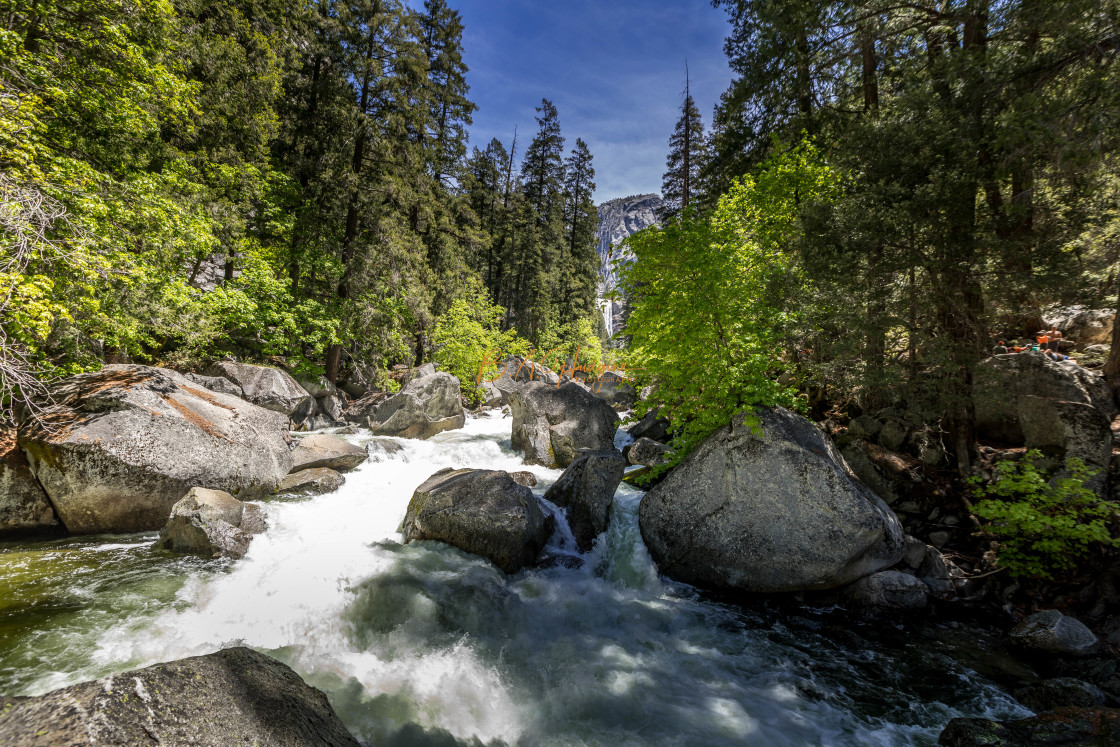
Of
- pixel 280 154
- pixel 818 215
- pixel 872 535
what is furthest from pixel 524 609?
pixel 280 154

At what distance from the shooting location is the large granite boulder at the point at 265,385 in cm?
1257

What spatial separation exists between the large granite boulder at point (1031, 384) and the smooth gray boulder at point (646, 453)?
5.96 m

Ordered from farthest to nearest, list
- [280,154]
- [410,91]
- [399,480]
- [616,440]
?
[280,154] < [410,91] < [616,440] < [399,480]

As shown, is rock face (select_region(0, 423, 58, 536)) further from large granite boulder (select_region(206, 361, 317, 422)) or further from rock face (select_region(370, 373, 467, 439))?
rock face (select_region(370, 373, 467, 439))

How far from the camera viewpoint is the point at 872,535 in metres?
6.21

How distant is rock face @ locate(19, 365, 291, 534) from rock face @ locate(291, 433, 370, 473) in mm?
1292

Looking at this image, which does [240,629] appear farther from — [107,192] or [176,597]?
[107,192]

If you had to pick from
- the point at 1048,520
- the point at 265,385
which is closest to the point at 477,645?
the point at 1048,520

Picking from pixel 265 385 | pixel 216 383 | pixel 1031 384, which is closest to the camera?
pixel 1031 384

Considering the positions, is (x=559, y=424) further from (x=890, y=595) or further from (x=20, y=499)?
(x=20, y=499)

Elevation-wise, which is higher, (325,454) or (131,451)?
(131,451)

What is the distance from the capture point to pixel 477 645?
5.46m

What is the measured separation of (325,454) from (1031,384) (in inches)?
556

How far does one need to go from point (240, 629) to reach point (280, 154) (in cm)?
2032
